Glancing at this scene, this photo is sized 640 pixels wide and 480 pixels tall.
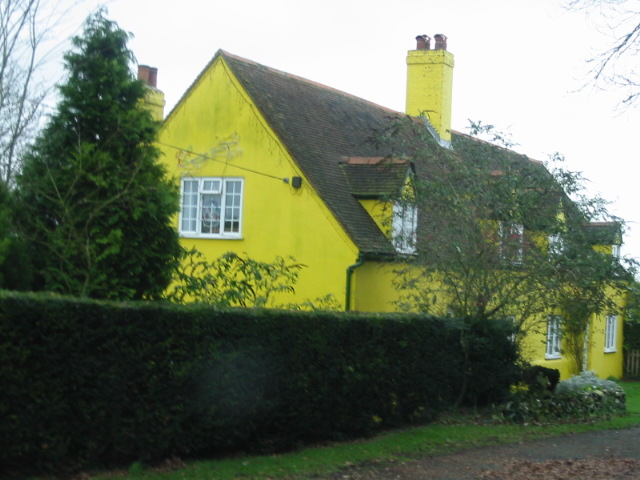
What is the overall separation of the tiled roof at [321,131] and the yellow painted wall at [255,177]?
0.25 m

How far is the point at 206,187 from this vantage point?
2269 cm

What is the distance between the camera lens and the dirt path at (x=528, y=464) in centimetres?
1122

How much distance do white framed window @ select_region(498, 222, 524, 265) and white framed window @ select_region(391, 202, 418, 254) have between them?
1.97 m

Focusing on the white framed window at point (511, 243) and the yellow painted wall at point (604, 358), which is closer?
the white framed window at point (511, 243)

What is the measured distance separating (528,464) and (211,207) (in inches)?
493

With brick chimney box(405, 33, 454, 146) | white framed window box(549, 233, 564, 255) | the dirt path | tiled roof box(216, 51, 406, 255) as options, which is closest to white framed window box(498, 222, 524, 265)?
white framed window box(549, 233, 564, 255)

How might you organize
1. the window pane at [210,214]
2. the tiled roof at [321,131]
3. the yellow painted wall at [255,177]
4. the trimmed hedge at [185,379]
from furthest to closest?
the window pane at [210,214] → the tiled roof at [321,131] → the yellow painted wall at [255,177] → the trimmed hedge at [185,379]

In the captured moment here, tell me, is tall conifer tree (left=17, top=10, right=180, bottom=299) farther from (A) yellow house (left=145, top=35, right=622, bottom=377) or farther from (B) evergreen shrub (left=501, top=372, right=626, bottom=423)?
(A) yellow house (left=145, top=35, right=622, bottom=377)

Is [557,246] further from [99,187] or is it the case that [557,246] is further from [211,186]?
[99,187]

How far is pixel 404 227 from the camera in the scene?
67.7ft

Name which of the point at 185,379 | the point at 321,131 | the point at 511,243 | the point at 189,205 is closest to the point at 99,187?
the point at 185,379

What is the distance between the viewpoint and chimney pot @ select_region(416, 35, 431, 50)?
29078 millimetres

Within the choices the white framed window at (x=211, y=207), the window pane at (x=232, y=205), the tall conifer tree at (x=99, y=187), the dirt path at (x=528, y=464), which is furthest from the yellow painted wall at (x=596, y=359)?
the tall conifer tree at (x=99, y=187)

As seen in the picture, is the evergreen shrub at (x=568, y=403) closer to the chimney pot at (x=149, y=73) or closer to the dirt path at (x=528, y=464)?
the dirt path at (x=528, y=464)
